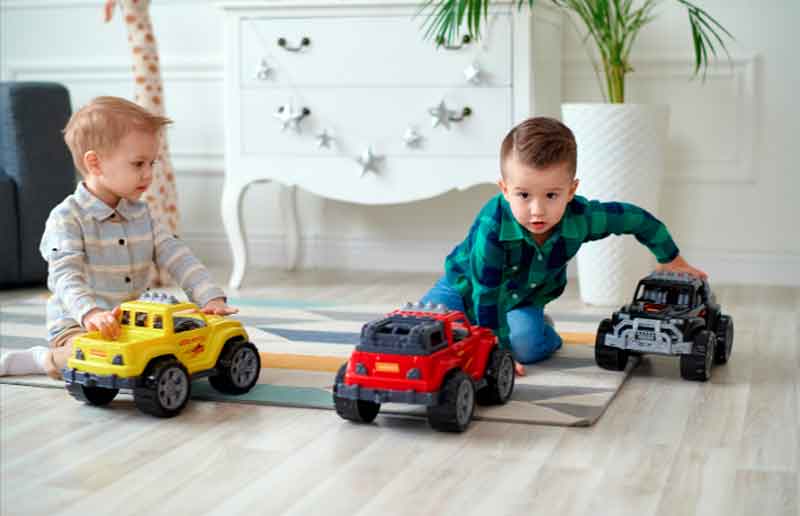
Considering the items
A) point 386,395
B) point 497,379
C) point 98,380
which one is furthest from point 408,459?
point 98,380

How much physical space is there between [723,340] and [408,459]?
36.9 inches

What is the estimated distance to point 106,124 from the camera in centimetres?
224

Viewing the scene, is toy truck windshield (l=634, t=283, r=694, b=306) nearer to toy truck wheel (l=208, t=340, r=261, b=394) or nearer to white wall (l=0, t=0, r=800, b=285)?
toy truck wheel (l=208, t=340, r=261, b=394)

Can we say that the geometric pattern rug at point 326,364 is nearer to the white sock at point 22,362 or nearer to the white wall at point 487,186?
the white sock at point 22,362

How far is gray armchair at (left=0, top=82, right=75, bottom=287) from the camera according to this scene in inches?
139

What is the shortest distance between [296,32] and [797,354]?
1.77m

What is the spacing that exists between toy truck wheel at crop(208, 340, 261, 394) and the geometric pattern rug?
2 centimetres

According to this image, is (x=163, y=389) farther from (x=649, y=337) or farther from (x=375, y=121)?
(x=375, y=121)

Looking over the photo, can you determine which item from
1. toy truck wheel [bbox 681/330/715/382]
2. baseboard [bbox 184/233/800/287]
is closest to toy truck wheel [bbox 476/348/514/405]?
toy truck wheel [bbox 681/330/715/382]

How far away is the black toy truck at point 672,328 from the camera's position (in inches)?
87.4

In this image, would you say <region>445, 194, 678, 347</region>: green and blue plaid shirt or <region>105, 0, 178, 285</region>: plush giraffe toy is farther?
<region>105, 0, 178, 285</region>: plush giraffe toy

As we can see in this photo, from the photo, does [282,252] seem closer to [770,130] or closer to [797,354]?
[770,130]

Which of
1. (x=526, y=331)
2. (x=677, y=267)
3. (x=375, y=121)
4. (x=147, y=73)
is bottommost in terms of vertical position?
(x=526, y=331)

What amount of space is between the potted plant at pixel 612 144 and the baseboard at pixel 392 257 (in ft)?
1.82
